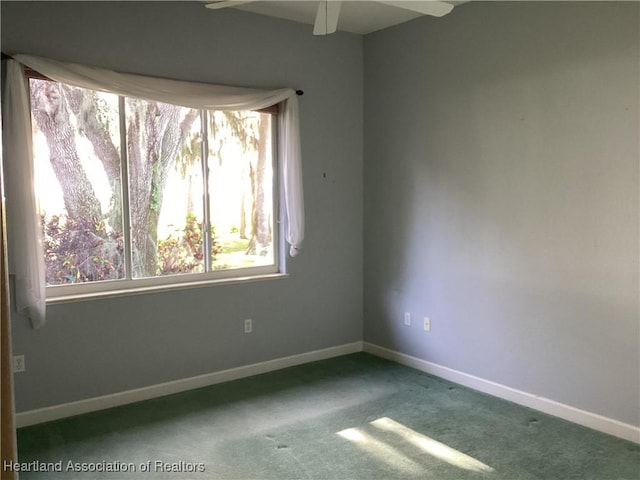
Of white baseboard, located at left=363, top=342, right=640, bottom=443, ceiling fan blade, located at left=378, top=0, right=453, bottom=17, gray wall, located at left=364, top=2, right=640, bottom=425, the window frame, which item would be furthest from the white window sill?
ceiling fan blade, located at left=378, top=0, right=453, bottom=17

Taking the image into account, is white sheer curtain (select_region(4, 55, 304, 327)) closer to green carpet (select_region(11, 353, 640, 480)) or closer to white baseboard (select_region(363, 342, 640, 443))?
green carpet (select_region(11, 353, 640, 480))

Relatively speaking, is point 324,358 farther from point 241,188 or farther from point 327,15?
point 327,15

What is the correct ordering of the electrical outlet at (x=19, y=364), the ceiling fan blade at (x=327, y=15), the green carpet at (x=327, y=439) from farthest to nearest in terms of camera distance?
1. the electrical outlet at (x=19, y=364)
2. the green carpet at (x=327, y=439)
3. the ceiling fan blade at (x=327, y=15)

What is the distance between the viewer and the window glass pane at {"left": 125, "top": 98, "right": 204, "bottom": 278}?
3604 millimetres

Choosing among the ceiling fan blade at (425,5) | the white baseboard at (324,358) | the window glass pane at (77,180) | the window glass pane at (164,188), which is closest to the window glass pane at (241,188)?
the window glass pane at (164,188)

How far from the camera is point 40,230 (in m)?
3.13

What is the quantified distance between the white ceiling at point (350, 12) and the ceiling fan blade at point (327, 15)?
4.02 feet

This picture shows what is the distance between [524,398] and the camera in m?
3.49

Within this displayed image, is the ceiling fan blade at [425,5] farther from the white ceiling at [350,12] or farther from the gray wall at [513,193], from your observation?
the white ceiling at [350,12]

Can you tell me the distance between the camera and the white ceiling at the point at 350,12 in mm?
3711

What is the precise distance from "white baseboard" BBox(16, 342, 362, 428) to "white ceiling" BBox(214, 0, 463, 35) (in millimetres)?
2691

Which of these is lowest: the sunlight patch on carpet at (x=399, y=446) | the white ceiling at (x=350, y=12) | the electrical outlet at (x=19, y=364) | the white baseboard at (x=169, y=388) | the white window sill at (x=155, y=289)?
the sunlight patch on carpet at (x=399, y=446)

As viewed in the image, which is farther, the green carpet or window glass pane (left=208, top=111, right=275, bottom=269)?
window glass pane (left=208, top=111, right=275, bottom=269)

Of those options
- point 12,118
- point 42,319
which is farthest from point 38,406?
point 12,118
